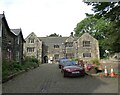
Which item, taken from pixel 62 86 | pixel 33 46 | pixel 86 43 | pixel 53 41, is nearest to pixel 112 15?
pixel 62 86

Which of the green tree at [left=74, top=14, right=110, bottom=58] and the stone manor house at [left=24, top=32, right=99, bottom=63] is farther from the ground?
the green tree at [left=74, top=14, right=110, bottom=58]

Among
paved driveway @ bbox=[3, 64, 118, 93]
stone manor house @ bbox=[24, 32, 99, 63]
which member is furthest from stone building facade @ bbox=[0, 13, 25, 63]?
stone manor house @ bbox=[24, 32, 99, 63]

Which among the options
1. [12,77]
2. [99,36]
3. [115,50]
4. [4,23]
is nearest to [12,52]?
[4,23]

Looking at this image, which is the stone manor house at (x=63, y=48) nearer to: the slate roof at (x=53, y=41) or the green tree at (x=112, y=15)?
the slate roof at (x=53, y=41)

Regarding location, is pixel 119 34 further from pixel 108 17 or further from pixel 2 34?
pixel 2 34

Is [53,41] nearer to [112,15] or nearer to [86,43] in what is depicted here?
[86,43]

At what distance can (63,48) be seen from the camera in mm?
79250

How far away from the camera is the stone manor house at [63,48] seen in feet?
251

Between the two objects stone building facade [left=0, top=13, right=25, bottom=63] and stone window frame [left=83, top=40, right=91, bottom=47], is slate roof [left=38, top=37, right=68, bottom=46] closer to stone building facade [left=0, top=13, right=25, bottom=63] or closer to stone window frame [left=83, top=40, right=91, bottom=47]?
stone window frame [left=83, top=40, right=91, bottom=47]

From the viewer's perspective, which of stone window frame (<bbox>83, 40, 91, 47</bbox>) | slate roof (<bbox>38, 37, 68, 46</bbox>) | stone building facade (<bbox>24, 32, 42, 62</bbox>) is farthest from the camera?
slate roof (<bbox>38, 37, 68, 46</bbox>)

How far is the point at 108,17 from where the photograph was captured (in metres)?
20.9

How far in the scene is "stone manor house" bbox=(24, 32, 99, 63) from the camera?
76500 millimetres

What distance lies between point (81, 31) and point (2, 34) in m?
59.7

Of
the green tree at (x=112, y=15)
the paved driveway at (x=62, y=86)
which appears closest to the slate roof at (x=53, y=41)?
the green tree at (x=112, y=15)
